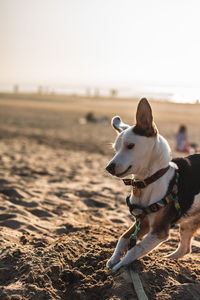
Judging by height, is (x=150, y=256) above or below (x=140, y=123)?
below

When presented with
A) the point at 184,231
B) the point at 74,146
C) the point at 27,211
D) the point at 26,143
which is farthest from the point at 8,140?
the point at 184,231

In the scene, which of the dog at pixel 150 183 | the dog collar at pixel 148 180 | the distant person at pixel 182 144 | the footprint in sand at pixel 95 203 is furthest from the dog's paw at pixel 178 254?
the distant person at pixel 182 144

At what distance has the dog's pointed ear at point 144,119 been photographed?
2.99 metres

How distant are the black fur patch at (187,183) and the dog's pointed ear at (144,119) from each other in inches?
25.4

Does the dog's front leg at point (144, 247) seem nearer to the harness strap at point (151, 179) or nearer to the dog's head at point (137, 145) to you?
the harness strap at point (151, 179)

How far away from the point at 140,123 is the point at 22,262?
193 cm

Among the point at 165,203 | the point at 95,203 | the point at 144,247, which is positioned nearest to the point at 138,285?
the point at 144,247

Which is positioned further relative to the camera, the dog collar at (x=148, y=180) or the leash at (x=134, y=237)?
the leash at (x=134, y=237)

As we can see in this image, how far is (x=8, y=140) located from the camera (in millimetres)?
12914

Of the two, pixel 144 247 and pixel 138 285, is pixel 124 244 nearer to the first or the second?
pixel 144 247

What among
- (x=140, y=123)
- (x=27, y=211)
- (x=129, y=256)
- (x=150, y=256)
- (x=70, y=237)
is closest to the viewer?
(x=140, y=123)

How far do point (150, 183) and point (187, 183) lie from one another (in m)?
0.42

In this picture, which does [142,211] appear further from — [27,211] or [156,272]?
[27,211]

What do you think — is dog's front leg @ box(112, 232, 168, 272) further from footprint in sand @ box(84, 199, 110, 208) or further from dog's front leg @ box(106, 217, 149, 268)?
footprint in sand @ box(84, 199, 110, 208)
